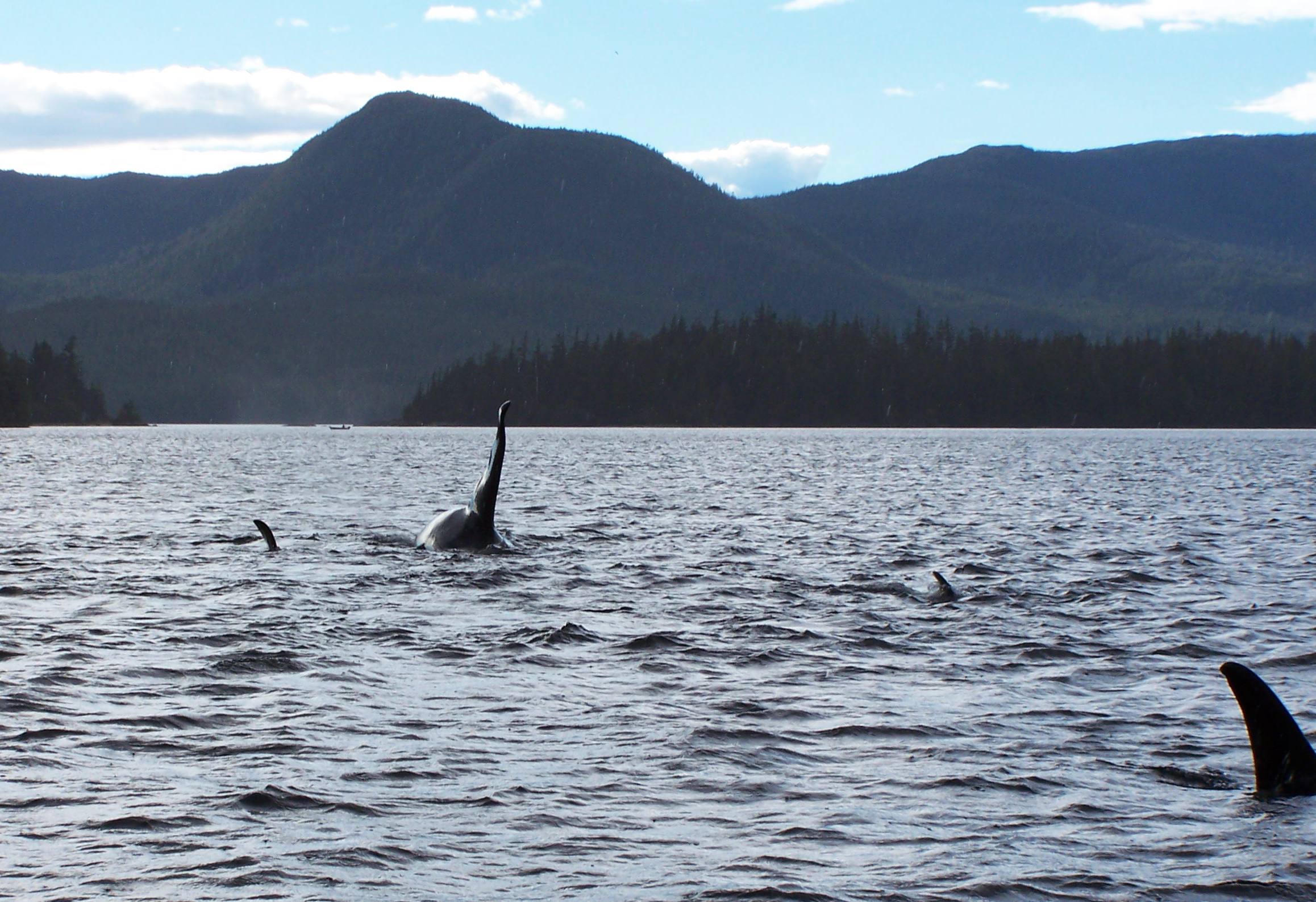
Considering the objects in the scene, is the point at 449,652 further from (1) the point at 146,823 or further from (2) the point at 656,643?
(1) the point at 146,823

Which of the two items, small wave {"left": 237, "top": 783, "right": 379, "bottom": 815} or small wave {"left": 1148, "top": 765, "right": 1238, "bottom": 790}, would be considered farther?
small wave {"left": 1148, "top": 765, "right": 1238, "bottom": 790}

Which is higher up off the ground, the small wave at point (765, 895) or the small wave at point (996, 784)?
the small wave at point (996, 784)

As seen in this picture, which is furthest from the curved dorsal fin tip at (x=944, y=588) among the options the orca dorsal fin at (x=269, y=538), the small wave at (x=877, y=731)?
the orca dorsal fin at (x=269, y=538)

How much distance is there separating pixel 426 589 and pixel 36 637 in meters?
6.41

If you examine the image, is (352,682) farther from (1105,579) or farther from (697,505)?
(697,505)

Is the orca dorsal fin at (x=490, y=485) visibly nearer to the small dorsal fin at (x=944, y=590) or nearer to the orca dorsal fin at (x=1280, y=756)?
the small dorsal fin at (x=944, y=590)

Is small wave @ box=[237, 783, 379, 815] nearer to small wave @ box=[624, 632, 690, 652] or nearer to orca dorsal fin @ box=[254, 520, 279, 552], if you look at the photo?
small wave @ box=[624, 632, 690, 652]

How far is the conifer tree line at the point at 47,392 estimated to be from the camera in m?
156

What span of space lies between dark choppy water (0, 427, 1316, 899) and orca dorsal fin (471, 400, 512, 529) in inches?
43.4

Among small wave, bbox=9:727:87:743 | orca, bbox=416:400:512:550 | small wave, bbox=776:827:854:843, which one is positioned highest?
orca, bbox=416:400:512:550

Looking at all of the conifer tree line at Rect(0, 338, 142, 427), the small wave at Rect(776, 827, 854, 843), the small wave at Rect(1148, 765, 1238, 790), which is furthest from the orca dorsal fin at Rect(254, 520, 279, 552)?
the conifer tree line at Rect(0, 338, 142, 427)

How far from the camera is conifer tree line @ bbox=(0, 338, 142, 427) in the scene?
511 ft

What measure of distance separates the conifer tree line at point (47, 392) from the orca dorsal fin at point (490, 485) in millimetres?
145269

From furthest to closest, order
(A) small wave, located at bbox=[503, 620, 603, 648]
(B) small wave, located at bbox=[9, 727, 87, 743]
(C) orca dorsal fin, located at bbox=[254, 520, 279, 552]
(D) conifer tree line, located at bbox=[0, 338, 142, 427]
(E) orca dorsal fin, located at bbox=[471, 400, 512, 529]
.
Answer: (D) conifer tree line, located at bbox=[0, 338, 142, 427] → (C) orca dorsal fin, located at bbox=[254, 520, 279, 552] → (E) orca dorsal fin, located at bbox=[471, 400, 512, 529] → (A) small wave, located at bbox=[503, 620, 603, 648] → (B) small wave, located at bbox=[9, 727, 87, 743]
